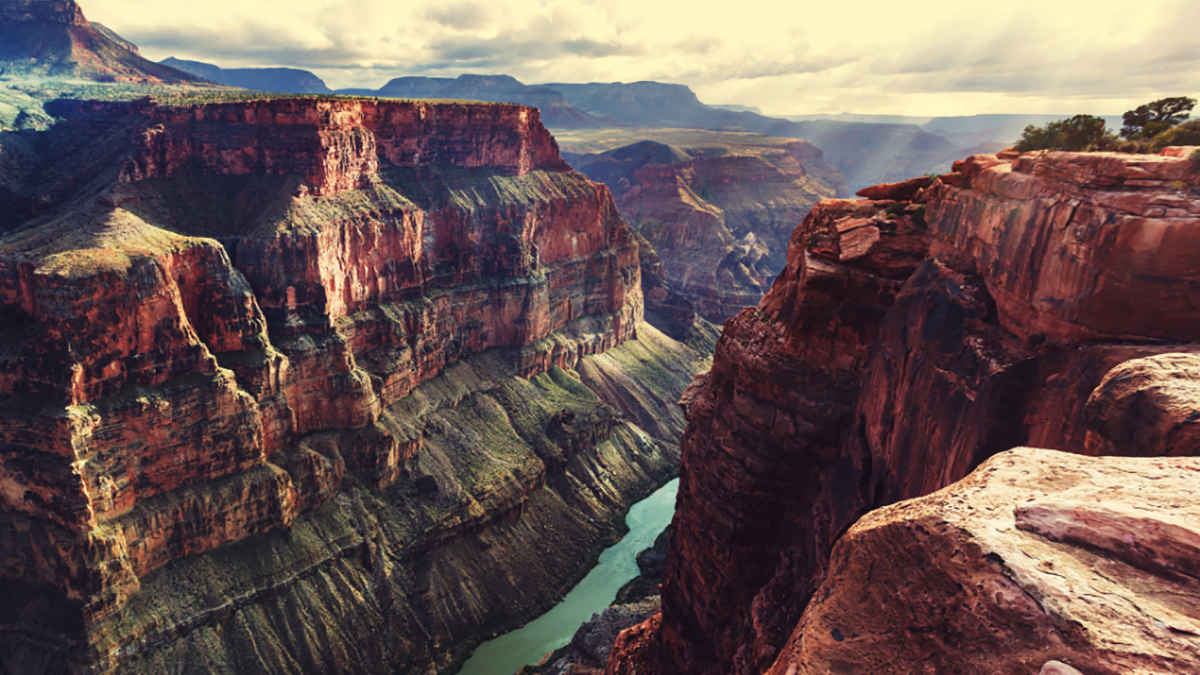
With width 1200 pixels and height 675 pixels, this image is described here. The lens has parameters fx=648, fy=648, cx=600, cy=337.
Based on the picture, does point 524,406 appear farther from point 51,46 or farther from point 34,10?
point 34,10

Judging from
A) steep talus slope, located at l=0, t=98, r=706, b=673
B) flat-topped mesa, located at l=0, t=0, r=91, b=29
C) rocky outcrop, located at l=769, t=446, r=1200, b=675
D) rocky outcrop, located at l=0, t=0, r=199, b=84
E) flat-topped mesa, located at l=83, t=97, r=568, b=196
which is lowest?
steep talus slope, located at l=0, t=98, r=706, b=673

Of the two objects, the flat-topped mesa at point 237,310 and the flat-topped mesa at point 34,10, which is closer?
the flat-topped mesa at point 237,310

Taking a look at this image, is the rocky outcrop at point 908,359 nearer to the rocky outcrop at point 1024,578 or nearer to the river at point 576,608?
the rocky outcrop at point 1024,578

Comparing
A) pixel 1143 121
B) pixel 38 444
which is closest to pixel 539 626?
pixel 38 444

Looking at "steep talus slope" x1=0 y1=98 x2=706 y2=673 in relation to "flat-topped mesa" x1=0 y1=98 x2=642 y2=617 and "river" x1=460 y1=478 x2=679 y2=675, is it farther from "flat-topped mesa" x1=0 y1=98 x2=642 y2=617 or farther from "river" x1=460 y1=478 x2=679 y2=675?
"river" x1=460 y1=478 x2=679 y2=675

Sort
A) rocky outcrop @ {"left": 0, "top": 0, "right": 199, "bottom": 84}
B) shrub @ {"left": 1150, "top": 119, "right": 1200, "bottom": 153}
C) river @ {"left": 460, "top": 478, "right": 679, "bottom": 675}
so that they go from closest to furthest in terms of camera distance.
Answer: shrub @ {"left": 1150, "top": 119, "right": 1200, "bottom": 153}
river @ {"left": 460, "top": 478, "right": 679, "bottom": 675}
rocky outcrop @ {"left": 0, "top": 0, "right": 199, "bottom": 84}

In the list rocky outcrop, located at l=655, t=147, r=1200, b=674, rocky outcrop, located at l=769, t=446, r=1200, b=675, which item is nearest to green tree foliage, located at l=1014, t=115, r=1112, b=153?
rocky outcrop, located at l=655, t=147, r=1200, b=674

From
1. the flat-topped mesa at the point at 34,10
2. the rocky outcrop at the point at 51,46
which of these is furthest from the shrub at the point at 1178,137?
the flat-topped mesa at the point at 34,10
